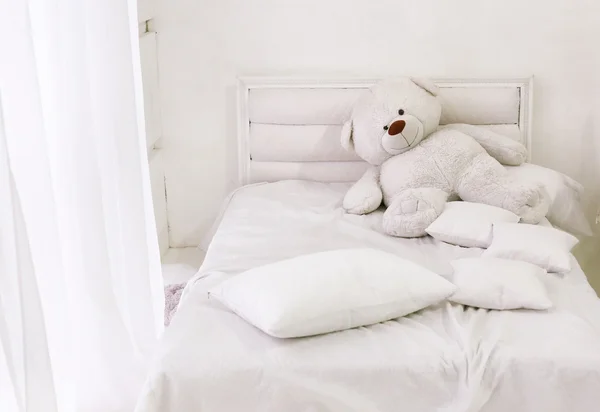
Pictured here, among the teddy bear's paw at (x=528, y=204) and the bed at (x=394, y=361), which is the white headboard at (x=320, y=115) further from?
the bed at (x=394, y=361)

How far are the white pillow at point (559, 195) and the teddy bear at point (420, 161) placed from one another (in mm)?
69

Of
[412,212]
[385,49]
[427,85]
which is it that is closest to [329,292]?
[412,212]

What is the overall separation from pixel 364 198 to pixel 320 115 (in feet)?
1.68

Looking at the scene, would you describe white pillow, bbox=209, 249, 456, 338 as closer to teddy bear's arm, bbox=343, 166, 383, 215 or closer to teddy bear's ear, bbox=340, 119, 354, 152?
teddy bear's arm, bbox=343, 166, 383, 215

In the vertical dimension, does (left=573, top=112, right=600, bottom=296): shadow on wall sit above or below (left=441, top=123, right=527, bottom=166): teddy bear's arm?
below

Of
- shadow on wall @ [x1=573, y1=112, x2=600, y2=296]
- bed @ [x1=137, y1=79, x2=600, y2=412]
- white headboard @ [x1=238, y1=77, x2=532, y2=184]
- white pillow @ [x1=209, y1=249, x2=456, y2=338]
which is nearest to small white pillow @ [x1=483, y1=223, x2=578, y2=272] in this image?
bed @ [x1=137, y1=79, x2=600, y2=412]

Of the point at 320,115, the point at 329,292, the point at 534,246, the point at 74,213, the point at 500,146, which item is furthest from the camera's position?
the point at 320,115

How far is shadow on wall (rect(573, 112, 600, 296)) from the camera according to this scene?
312 cm

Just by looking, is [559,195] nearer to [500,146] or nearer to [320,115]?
[500,146]

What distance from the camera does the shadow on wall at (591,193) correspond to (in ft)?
10.2

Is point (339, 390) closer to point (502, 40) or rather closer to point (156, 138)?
point (156, 138)

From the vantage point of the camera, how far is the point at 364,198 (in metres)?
2.65

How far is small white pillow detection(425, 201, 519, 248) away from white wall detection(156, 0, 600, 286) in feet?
2.81

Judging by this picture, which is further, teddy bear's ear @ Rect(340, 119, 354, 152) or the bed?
teddy bear's ear @ Rect(340, 119, 354, 152)
